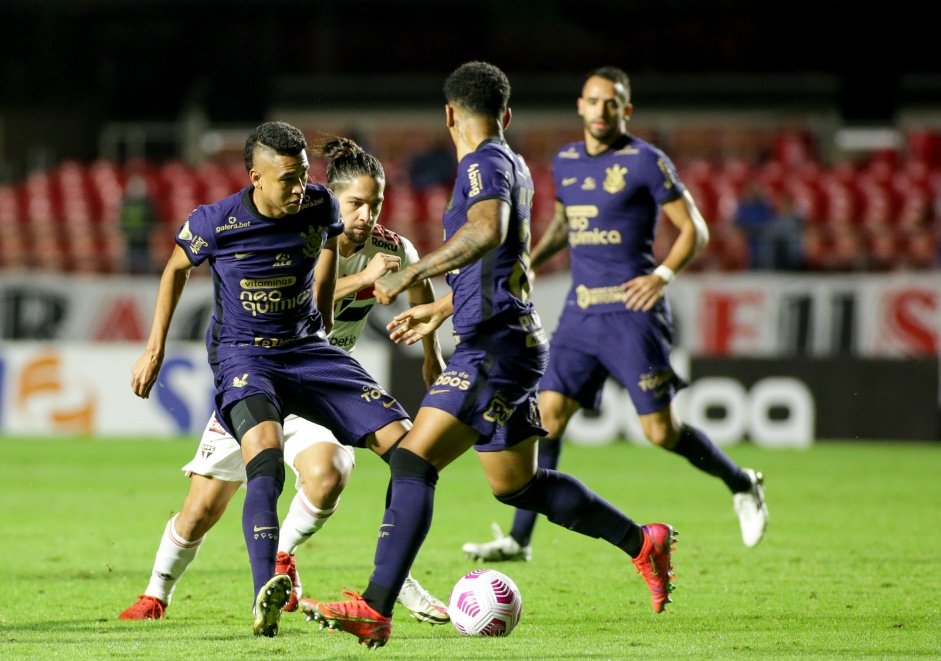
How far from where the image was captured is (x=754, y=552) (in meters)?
8.05

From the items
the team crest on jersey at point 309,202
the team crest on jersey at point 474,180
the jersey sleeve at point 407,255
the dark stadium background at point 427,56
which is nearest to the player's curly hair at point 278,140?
the team crest on jersey at point 309,202

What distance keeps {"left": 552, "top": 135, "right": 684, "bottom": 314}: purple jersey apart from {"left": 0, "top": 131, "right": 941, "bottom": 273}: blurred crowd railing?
25.2 feet

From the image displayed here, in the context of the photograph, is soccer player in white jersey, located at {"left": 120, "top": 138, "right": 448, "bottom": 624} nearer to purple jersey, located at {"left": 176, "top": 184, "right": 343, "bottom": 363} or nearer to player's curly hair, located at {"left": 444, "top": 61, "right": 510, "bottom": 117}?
purple jersey, located at {"left": 176, "top": 184, "right": 343, "bottom": 363}

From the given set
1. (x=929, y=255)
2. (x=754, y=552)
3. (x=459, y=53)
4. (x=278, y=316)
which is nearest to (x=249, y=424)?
(x=278, y=316)

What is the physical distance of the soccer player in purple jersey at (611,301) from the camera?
7.62 meters

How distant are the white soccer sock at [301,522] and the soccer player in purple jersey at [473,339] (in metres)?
0.80

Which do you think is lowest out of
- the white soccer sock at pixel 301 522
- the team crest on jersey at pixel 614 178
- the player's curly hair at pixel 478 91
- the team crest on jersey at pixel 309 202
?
the white soccer sock at pixel 301 522

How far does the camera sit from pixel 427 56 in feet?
88.9

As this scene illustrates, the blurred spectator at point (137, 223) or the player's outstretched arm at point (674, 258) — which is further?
the blurred spectator at point (137, 223)

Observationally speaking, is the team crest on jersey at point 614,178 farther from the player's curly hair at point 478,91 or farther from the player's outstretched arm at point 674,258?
the player's curly hair at point 478,91

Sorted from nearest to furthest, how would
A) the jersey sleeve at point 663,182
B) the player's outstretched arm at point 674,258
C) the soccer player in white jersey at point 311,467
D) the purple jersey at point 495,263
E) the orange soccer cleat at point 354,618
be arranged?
the orange soccer cleat at point 354,618 → the purple jersey at point 495,263 → the soccer player in white jersey at point 311,467 → the player's outstretched arm at point 674,258 → the jersey sleeve at point 663,182

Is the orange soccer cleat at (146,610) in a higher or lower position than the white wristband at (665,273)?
lower

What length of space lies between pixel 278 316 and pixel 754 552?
137 inches

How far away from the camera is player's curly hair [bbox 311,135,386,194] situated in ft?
20.1
